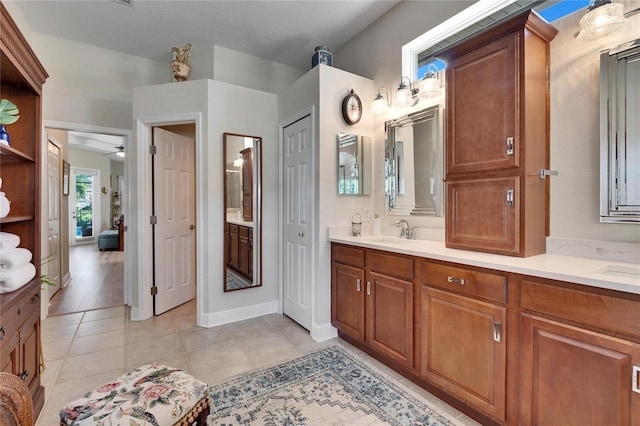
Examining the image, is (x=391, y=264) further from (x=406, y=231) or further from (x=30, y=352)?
(x=30, y=352)

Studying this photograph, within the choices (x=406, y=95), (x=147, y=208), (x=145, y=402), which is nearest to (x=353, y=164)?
(x=406, y=95)

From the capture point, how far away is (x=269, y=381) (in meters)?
2.07

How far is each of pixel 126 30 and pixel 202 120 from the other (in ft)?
4.12

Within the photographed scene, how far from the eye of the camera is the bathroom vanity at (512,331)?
1.18m

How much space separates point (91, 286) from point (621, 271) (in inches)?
220

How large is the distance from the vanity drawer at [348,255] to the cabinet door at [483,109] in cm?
89

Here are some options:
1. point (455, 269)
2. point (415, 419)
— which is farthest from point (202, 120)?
point (415, 419)

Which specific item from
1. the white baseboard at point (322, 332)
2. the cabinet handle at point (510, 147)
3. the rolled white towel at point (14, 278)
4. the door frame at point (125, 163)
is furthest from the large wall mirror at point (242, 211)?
the cabinet handle at point (510, 147)

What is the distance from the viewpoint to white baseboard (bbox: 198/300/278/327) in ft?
9.96

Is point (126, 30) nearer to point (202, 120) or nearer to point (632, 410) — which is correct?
point (202, 120)

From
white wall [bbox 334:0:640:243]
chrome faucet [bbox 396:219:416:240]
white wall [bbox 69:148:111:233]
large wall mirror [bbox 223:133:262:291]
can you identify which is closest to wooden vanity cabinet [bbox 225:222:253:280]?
large wall mirror [bbox 223:133:262:291]

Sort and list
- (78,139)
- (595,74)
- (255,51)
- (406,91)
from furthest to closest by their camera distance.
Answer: (78,139), (255,51), (406,91), (595,74)

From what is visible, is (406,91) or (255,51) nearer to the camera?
(406,91)

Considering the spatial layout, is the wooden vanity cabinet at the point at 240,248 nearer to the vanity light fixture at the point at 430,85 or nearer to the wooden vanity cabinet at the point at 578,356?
the vanity light fixture at the point at 430,85
